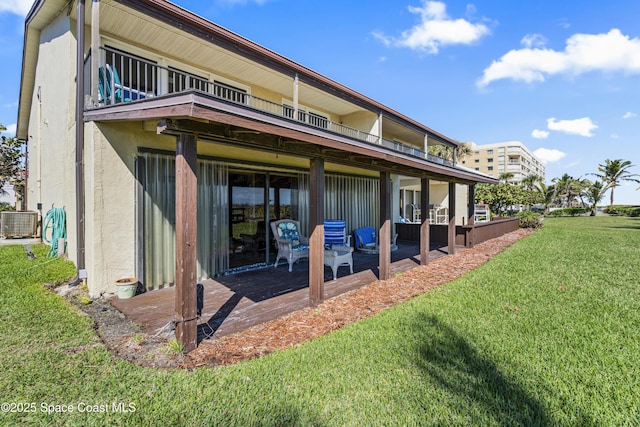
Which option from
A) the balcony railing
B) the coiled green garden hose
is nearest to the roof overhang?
the balcony railing

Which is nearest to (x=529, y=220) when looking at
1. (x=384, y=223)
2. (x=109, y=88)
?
(x=384, y=223)

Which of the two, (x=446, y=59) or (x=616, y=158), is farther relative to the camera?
(x=616, y=158)

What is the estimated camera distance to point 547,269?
7238mm

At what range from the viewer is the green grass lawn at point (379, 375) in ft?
7.54

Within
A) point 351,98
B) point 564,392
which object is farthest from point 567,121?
point 564,392

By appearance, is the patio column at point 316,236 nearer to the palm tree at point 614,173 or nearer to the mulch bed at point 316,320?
the mulch bed at point 316,320

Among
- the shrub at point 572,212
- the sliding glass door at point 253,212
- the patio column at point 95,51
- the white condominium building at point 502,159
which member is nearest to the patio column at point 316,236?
the sliding glass door at point 253,212

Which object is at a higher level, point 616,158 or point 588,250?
point 616,158

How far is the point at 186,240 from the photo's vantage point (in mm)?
3273

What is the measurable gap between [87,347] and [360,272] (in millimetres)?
5433

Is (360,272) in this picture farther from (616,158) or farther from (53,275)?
(616,158)

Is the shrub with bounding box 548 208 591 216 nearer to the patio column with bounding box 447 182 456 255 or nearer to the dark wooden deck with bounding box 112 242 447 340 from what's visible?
the patio column with bounding box 447 182 456 255

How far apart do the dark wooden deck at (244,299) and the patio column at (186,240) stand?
1.55 ft

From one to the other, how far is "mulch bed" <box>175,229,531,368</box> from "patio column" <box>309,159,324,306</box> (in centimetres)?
27
